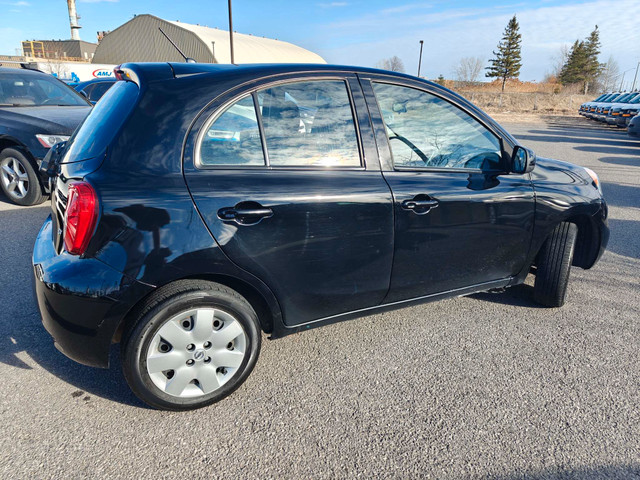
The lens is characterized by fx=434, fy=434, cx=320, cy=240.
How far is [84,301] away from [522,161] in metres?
2.64

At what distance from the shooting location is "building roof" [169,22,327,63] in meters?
52.9

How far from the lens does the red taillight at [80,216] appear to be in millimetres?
1938

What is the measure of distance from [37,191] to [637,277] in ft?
22.7

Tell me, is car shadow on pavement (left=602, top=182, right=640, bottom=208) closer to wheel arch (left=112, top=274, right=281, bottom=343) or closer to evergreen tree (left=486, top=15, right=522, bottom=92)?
wheel arch (left=112, top=274, right=281, bottom=343)

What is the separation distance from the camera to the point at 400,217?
8.11ft

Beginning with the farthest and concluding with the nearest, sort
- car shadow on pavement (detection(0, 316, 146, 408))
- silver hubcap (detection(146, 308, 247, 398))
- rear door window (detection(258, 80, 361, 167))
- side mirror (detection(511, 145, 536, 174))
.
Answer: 1. side mirror (detection(511, 145, 536, 174))
2. car shadow on pavement (detection(0, 316, 146, 408))
3. rear door window (detection(258, 80, 361, 167))
4. silver hubcap (detection(146, 308, 247, 398))

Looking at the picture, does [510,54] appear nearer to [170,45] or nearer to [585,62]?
[585,62]

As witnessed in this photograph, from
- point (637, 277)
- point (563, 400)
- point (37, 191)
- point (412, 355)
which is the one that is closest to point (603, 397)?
point (563, 400)

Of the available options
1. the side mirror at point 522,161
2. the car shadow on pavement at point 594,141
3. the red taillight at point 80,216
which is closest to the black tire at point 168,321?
the red taillight at point 80,216

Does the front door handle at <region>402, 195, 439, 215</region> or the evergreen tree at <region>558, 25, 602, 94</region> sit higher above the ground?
the evergreen tree at <region>558, 25, 602, 94</region>

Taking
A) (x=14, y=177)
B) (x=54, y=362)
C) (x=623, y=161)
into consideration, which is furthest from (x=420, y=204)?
(x=623, y=161)

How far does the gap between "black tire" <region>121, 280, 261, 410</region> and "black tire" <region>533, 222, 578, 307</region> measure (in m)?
2.22

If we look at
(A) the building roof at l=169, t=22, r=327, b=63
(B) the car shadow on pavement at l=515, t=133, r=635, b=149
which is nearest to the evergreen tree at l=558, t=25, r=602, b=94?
(A) the building roof at l=169, t=22, r=327, b=63

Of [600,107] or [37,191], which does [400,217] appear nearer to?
[37,191]
